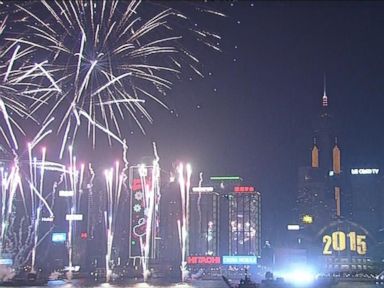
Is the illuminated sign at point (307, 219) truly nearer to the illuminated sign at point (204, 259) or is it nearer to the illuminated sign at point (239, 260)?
the illuminated sign at point (239, 260)

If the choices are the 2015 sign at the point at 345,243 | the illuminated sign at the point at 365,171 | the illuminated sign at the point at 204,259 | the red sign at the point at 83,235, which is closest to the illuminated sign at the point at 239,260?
the illuminated sign at the point at 204,259

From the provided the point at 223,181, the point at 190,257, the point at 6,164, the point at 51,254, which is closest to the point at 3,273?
the point at 6,164

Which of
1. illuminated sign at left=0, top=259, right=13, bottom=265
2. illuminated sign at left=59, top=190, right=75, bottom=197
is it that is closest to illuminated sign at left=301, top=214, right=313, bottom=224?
illuminated sign at left=59, top=190, right=75, bottom=197

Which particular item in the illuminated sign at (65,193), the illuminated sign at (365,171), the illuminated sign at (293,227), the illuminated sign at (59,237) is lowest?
the illuminated sign at (59,237)

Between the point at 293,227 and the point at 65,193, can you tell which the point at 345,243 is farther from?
the point at 65,193

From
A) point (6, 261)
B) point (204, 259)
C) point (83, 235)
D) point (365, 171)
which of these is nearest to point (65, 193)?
point (83, 235)

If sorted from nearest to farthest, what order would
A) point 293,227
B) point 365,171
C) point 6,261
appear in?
point 6,261
point 293,227
point 365,171
